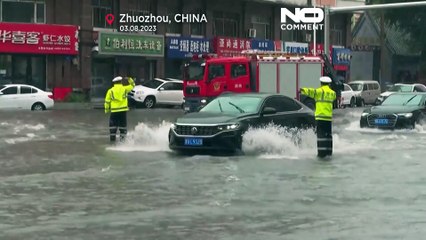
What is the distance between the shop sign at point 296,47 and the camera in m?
60.3

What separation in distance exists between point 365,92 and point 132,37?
15.1m

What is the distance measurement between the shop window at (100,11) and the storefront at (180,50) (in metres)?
4.33

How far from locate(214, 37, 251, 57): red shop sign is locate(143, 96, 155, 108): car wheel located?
9.47m

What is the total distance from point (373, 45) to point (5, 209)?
209ft

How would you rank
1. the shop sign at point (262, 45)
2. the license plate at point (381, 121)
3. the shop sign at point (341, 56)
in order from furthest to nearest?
the shop sign at point (341, 56), the shop sign at point (262, 45), the license plate at point (381, 121)

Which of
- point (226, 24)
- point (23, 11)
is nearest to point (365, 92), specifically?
point (226, 24)

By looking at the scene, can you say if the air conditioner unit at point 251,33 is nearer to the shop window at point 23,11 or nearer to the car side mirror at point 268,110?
the shop window at point 23,11

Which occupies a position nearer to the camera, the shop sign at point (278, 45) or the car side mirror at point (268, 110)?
the car side mirror at point (268, 110)

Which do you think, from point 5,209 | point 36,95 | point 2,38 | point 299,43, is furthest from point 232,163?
point 299,43

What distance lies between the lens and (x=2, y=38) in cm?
4300

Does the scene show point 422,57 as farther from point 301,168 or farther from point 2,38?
point 301,168

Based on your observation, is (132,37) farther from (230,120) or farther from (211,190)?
(211,190)

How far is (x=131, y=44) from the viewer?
4903 centimetres

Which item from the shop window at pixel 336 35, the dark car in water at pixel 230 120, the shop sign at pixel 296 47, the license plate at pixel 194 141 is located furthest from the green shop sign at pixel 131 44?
the license plate at pixel 194 141
